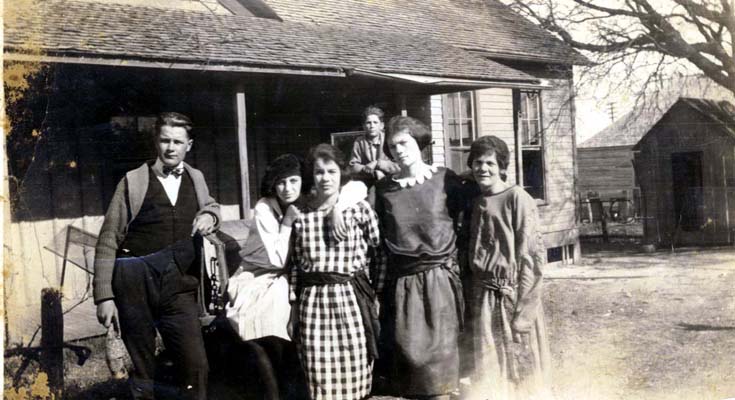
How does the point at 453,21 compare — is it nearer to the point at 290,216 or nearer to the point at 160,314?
the point at 290,216

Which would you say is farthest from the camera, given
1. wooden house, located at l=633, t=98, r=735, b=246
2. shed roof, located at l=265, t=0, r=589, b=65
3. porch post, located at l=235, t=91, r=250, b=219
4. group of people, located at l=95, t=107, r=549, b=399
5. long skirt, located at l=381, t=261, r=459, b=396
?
wooden house, located at l=633, t=98, r=735, b=246

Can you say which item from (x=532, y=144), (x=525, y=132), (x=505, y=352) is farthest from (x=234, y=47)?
(x=532, y=144)

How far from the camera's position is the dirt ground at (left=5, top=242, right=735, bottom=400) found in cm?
448

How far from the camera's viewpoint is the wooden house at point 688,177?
1351 centimetres

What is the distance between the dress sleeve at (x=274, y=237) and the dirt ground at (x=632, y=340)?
1.36 m

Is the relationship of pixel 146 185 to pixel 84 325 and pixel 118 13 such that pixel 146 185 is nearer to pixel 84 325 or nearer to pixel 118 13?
pixel 84 325

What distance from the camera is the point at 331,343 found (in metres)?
3.43

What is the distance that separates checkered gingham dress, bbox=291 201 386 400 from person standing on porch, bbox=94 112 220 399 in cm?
56

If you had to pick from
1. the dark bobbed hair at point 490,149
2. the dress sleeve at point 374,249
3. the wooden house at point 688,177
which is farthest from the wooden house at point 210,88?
the wooden house at point 688,177

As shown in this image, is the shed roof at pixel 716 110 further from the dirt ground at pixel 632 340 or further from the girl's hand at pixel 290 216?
the girl's hand at pixel 290 216

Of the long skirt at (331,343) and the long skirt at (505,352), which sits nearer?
the long skirt at (331,343)

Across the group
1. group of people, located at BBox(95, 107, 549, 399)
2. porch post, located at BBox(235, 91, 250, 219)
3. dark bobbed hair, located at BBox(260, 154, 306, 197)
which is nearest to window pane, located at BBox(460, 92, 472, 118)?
porch post, located at BBox(235, 91, 250, 219)

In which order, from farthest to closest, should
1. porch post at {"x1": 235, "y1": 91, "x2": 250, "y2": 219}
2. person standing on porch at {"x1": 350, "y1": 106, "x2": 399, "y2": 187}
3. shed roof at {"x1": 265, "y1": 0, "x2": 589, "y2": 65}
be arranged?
shed roof at {"x1": 265, "y1": 0, "x2": 589, "y2": 65}
porch post at {"x1": 235, "y1": 91, "x2": 250, "y2": 219}
person standing on porch at {"x1": 350, "y1": 106, "x2": 399, "y2": 187}

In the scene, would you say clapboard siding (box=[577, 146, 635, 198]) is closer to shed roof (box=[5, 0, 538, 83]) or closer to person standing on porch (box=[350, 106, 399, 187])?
shed roof (box=[5, 0, 538, 83])
